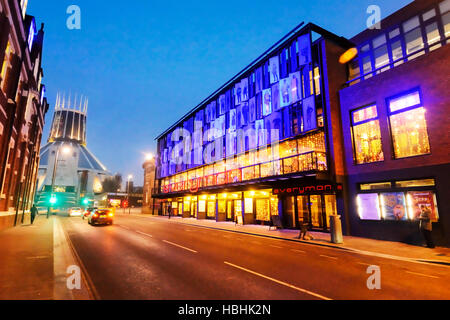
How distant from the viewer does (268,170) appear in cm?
2088

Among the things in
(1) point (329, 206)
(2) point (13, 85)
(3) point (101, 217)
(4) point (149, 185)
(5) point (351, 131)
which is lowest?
(3) point (101, 217)

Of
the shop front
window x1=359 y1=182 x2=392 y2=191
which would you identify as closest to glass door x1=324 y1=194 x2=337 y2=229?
the shop front

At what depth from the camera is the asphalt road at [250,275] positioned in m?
5.08

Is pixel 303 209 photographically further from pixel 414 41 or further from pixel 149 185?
pixel 149 185

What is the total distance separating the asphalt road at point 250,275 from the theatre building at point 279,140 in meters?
8.48

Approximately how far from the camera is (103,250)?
9844 mm

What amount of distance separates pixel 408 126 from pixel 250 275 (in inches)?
533

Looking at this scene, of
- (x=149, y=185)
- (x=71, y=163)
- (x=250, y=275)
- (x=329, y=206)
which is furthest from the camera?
(x=71, y=163)

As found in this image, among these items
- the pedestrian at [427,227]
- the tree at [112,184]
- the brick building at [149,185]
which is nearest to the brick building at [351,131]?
the pedestrian at [427,227]

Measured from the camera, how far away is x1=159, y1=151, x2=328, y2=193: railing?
16.8m

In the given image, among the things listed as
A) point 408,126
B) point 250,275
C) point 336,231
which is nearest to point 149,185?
point 336,231
